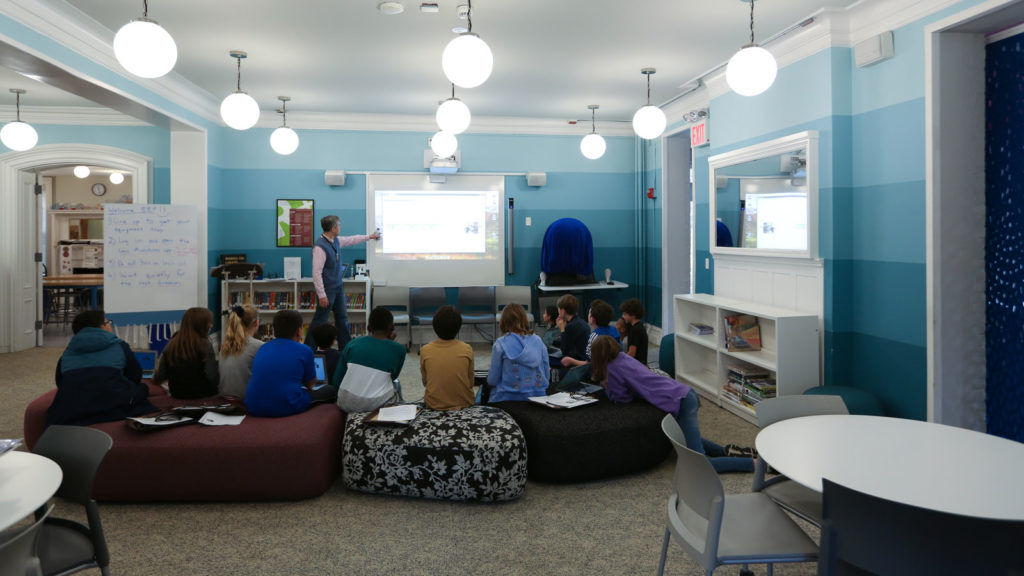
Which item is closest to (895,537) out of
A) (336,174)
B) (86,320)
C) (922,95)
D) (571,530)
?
(571,530)

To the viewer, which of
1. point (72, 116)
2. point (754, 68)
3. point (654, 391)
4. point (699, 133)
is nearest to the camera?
point (654, 391)

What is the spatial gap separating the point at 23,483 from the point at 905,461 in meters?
2.63

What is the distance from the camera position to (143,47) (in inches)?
121

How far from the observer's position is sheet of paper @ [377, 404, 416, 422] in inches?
134

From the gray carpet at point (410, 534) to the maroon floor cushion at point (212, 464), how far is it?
0.07 meters

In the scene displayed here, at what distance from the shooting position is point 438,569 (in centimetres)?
266

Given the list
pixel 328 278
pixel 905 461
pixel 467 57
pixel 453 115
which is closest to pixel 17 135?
pixel 328 278

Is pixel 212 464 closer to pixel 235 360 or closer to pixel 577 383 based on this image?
pixel 235 360

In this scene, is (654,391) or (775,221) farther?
(775,221)

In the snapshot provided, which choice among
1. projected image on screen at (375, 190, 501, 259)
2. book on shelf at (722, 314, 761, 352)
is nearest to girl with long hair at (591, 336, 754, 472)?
book on shelf at (722, 314, 761, 352)

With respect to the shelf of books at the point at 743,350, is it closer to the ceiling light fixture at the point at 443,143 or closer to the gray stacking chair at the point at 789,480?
the gray stacking chair at the point at 789,480

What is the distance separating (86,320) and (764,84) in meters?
4.14

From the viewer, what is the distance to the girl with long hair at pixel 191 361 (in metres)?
3.92

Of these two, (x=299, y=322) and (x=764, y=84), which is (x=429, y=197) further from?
(x=764, y=84)
